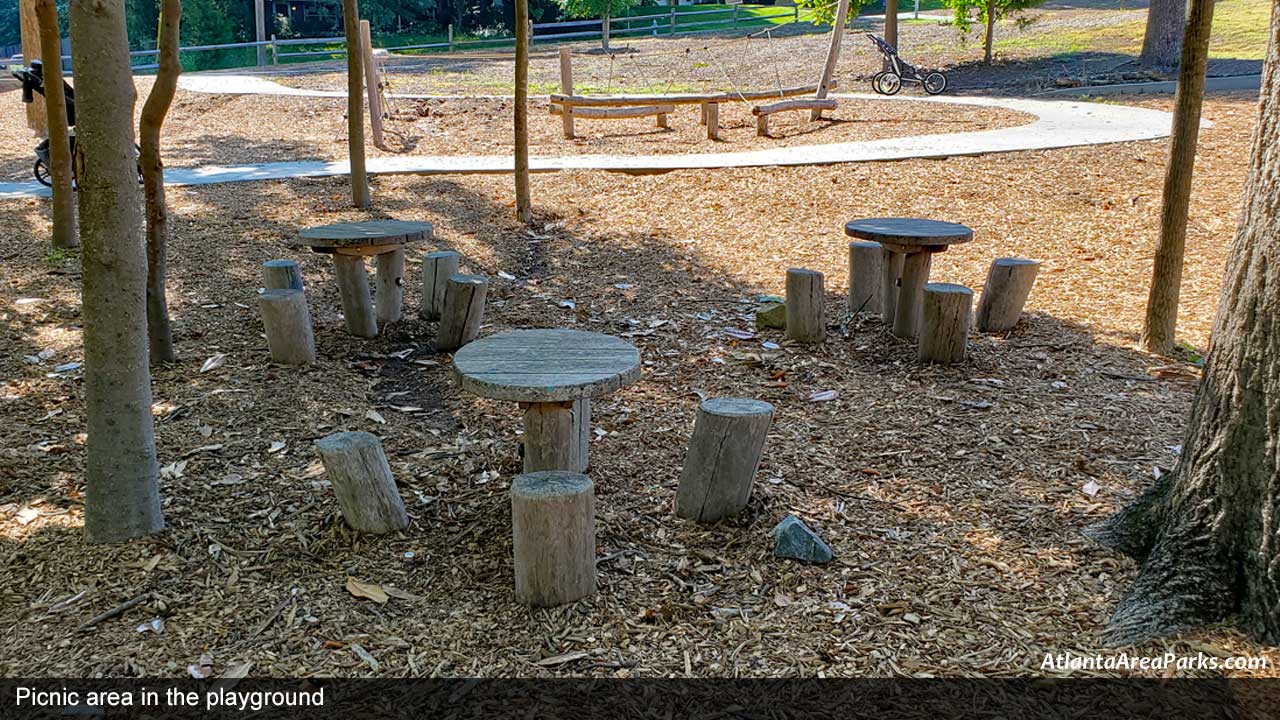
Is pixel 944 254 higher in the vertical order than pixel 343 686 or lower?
higher

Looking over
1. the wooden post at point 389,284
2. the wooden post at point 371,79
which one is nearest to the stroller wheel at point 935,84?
the wooden post at point 371,79

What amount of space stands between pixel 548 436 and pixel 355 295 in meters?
3.06

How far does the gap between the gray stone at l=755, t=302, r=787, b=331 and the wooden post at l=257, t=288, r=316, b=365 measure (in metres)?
3.03

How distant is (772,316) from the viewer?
22.8 ft

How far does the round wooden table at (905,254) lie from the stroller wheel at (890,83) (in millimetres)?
13273

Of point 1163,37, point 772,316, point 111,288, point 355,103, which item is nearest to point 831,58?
point 1163,37

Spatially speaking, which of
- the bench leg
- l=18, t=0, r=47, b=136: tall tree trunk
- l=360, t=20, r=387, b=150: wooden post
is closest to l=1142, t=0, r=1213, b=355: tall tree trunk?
the bench leg

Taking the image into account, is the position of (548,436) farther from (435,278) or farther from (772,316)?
(435,278)

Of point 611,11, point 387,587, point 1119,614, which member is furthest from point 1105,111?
point 611,11

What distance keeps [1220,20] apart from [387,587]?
26.8m

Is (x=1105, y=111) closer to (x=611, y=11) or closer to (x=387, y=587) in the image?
(x=387, y=587)

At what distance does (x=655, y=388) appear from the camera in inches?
230

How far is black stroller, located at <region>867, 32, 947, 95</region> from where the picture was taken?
62.2 feet

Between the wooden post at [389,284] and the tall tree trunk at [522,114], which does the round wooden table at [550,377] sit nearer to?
the wooden post at [389,284]
